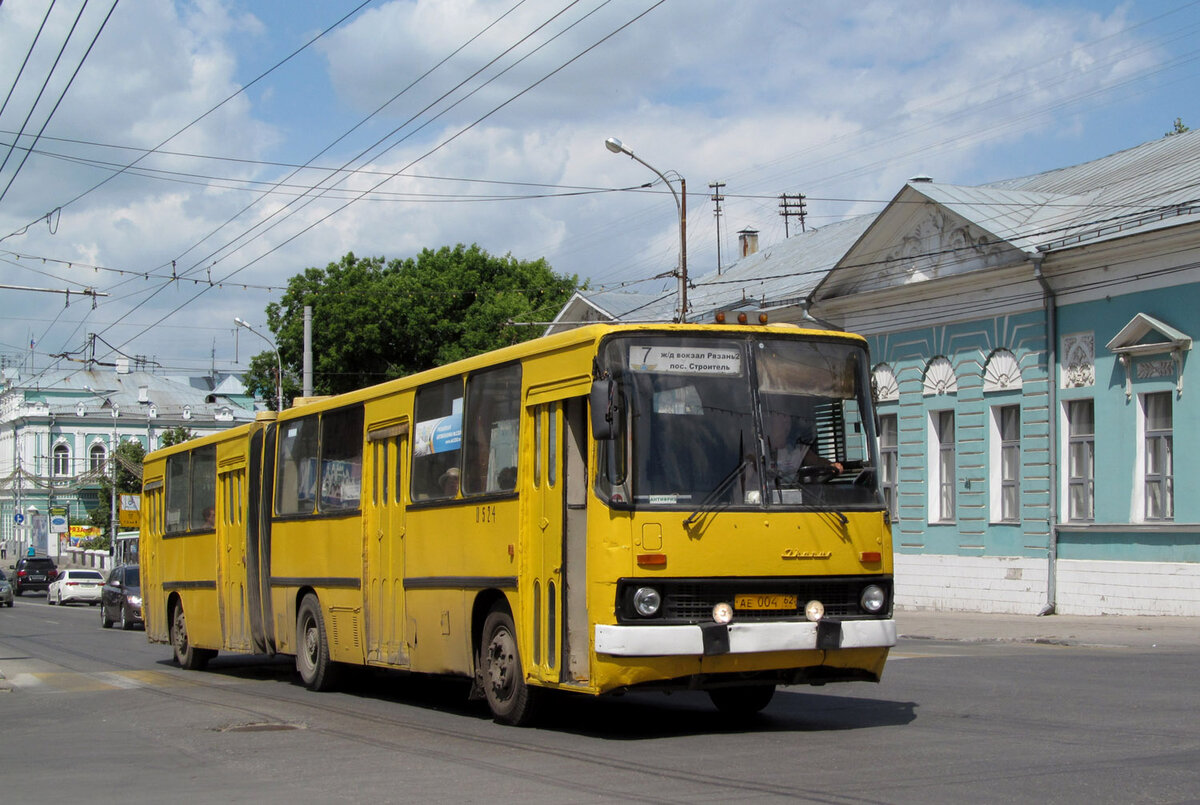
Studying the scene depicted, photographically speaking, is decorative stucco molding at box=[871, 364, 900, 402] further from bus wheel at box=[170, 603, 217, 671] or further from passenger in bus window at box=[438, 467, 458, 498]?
passenger in bus window at box=[438, 467, 458, 498]

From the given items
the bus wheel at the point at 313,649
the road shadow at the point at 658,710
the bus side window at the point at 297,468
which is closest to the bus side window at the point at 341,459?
the bus side window at the point at 297,468

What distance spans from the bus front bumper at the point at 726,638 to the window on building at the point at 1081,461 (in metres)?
18.5

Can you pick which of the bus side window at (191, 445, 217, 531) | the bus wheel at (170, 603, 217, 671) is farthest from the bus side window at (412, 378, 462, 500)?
the bus wheel at (170, 603, 217, 671)

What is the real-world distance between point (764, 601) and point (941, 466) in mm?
22218

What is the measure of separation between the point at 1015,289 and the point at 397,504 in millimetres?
18556

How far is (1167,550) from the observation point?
25.0m

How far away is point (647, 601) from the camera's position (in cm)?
977

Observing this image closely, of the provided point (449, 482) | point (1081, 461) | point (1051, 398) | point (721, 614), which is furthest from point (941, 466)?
point (721, 614)

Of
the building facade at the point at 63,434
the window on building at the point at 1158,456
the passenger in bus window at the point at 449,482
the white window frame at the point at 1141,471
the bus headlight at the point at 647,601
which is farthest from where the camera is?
the building facade at the point at 63,434

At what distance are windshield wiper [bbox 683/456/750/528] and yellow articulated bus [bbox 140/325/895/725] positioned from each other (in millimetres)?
13

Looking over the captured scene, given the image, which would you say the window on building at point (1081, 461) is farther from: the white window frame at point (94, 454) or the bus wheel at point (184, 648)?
the white window frame at point (94, 454)

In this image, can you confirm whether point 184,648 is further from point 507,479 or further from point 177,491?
point 507,479

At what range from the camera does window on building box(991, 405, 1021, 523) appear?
29.1m

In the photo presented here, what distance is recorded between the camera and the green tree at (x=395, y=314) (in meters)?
55.7
